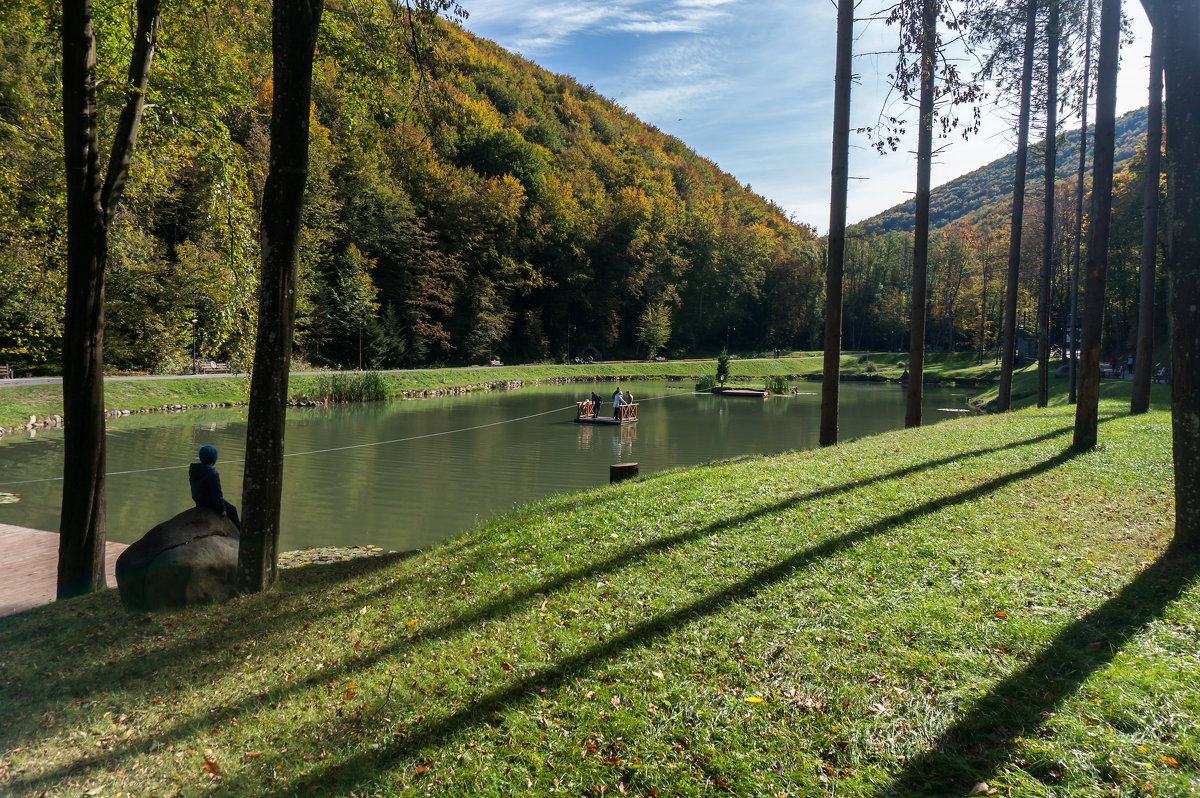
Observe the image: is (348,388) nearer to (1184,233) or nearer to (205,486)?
(205,486)

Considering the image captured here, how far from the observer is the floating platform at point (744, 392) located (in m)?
36.2

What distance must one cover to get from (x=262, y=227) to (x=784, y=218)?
126363 mm

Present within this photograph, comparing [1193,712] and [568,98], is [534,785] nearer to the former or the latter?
[1193,712]

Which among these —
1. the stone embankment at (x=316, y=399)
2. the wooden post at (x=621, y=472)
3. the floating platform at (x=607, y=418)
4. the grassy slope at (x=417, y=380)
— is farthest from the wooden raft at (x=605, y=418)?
the grassy slope at (x=417, y=380)

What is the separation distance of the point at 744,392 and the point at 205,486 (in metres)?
32.7

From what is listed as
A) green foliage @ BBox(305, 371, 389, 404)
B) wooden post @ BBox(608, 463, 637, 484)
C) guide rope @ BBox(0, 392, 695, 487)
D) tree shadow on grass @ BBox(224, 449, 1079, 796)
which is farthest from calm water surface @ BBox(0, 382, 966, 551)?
tree shadow on grass @ BBox(224, 449, 1079, 796)

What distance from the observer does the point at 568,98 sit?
362 feet

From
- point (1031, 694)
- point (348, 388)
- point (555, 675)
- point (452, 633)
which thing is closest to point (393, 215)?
point (348, 388)

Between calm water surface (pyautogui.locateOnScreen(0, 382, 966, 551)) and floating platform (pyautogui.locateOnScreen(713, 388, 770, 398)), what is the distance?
4.77 m

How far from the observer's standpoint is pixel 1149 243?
14.6 m

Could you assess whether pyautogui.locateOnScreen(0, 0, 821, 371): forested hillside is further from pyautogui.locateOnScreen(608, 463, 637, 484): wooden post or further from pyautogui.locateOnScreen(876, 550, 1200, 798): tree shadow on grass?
pyautogui.locateOnScreen(876, 550, 1200, 798): tree shadow on grass

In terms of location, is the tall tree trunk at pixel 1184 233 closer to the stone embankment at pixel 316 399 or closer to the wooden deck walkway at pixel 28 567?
the wooden deck walkway at pixel 28 567

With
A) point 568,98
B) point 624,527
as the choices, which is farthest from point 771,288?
point 624,527

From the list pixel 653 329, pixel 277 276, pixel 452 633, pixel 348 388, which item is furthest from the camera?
pixel 653 329
